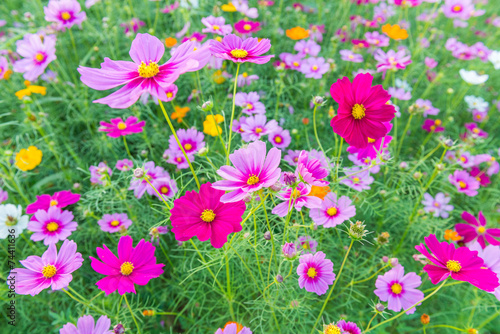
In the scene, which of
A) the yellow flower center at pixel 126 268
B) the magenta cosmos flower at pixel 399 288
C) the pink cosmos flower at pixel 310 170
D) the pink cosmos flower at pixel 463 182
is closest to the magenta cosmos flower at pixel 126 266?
the yellow flower center at pixel 126 268

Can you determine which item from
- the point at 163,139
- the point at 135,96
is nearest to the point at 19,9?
the point at 163,139

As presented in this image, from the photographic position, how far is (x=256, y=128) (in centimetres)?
127

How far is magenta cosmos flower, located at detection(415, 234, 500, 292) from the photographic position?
2.47 feet

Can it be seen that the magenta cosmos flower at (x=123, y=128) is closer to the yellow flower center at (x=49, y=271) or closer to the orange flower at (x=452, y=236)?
the yellow flower center at (x=49, y=271)

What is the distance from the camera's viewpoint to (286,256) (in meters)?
0.78

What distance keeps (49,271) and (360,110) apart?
919mm

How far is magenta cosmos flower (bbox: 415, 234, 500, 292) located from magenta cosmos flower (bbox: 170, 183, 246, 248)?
47 centimetres

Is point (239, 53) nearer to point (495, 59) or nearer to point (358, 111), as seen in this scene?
point (358, 111)

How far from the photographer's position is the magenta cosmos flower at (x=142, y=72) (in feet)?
2.10

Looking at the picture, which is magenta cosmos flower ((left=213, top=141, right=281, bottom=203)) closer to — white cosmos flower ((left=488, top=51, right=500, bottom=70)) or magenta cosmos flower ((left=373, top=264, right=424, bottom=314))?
magenta cosmos flower ((left=373, top=264, right=424, bottom=314))

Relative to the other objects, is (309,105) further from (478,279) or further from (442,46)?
(442,46)

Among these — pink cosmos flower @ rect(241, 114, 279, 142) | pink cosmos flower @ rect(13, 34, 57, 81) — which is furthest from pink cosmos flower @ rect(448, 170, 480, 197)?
pink cosmos flower @ rect(13, 34, 57, 81)

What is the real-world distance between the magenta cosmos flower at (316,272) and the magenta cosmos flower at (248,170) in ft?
1.00

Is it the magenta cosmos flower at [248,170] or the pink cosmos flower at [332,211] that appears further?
the pink cosmos flower at [332,211]
